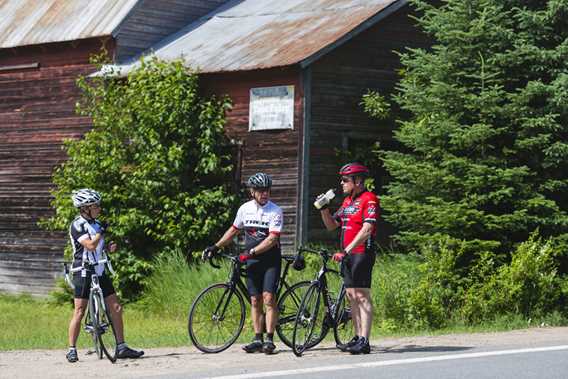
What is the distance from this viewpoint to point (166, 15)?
25719 millimetres

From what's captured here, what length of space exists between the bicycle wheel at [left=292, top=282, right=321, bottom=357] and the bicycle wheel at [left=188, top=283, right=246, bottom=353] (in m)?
0.77

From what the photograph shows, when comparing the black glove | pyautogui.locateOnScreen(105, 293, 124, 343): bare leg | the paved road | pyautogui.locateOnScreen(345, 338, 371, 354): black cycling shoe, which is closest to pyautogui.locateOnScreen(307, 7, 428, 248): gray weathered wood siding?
the paved road

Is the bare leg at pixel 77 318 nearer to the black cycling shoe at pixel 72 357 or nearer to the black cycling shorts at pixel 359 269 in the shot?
the black cycling shoe at pixel 72 357

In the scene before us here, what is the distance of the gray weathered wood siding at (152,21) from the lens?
24.7 m

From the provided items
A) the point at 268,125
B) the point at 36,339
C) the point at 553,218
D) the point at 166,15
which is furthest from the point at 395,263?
the point at 166,15

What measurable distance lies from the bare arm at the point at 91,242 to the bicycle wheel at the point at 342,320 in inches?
104

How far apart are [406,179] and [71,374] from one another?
881 cm

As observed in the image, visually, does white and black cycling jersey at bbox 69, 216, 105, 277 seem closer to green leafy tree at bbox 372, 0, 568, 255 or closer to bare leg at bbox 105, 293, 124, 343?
bare leg at bbox 105, 293, 124, 343

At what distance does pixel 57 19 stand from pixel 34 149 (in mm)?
3203

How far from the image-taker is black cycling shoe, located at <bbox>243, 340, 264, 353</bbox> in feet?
39.5

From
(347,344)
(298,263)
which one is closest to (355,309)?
(347,344)

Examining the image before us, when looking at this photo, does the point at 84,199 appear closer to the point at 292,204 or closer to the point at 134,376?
the point at 134,376

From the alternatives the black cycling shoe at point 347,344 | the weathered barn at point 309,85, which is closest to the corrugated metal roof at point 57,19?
the weathered barn at point 309,85

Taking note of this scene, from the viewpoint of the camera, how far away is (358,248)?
39.0 ft
